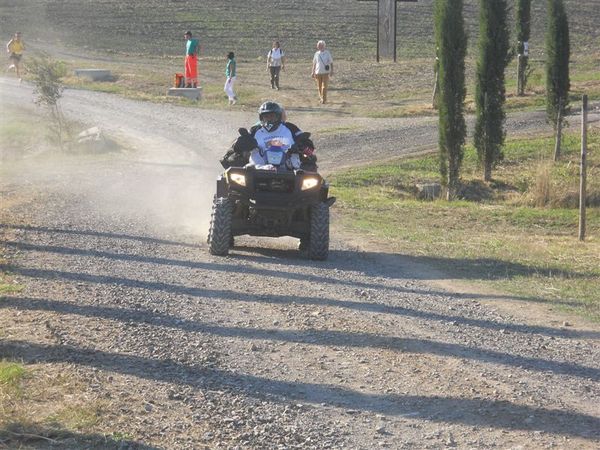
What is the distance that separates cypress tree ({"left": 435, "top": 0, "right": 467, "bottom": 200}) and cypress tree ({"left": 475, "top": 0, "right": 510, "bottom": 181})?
4.48 ft

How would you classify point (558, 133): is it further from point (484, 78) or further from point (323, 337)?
point (323, 337)

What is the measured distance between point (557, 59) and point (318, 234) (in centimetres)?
1583

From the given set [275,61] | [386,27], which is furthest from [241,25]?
[275,61]

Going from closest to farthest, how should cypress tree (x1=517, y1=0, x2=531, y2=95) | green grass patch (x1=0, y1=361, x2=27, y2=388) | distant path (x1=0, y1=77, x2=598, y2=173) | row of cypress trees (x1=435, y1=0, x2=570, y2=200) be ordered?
1. green grass patch (x1=0, y1=361, x2=27, y2=388)
2. row of cypress trees (x1=435, y1=0, x2=570, y2=200)
3. distant path (x1=0, y1=77, x2=598, y2=173)
4. cypress tree (x1=517, y1=0, x2=531, y2=95)

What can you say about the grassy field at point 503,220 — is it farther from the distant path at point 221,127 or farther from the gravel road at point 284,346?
the distant path at point 221,127

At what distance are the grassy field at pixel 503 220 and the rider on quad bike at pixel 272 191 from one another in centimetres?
155

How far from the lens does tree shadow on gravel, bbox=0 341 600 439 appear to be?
6.68 m

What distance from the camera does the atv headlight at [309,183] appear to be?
13.2 meters

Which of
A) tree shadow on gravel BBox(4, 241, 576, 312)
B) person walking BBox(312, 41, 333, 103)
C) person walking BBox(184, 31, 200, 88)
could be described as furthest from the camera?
person walking BBox(184, 31, 200, 88)

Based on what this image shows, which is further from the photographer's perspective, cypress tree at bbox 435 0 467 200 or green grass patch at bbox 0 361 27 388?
cypress tree at bbox 435 0 467 200

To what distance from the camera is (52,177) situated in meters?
21.9

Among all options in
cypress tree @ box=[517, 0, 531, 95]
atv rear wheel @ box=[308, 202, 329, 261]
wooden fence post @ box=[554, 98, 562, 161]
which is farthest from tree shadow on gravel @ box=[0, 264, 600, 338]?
cypress tree @ box=[517, 0, 531, 95]

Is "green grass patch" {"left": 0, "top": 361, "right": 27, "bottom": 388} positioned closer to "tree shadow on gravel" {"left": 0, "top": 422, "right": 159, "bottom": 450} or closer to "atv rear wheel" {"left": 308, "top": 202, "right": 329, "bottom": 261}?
"tree shadow on gravel" {"left": 0, "top": 422, "right": 159, "bottom": 450}

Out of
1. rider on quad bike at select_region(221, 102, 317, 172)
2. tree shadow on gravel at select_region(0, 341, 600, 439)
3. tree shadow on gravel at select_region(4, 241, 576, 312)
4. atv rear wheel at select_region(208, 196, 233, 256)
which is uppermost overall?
rider on quad bike at select_region(221, 102, 317, 172)
